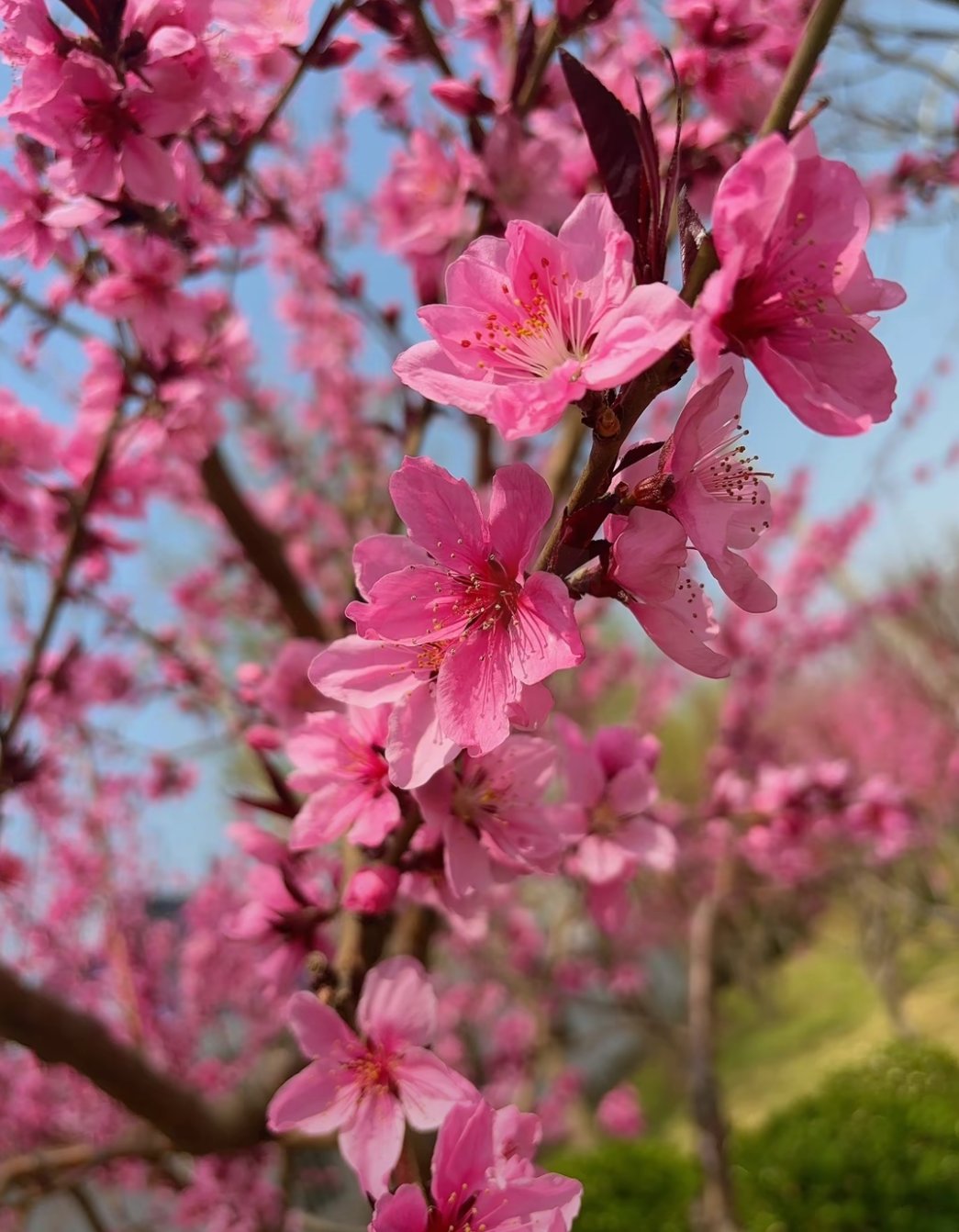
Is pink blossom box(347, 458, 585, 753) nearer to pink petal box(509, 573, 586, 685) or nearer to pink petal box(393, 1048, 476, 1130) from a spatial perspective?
pink petal box(509, 573, 586, 685)

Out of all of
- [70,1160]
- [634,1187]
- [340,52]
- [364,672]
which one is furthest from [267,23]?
[634,1187]

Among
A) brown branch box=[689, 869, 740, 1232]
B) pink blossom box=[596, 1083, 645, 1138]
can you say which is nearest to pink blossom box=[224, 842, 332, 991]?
brown branch box=[689, 869, 740, 1232]

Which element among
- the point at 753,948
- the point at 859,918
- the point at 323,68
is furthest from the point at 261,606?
the point at 753,948

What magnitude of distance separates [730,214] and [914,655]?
7.62m

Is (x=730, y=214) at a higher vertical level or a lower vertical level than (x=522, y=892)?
higher

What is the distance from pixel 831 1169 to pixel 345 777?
4380 mm

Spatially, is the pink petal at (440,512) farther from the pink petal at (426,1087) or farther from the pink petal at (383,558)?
the pink petal at (426,1087)

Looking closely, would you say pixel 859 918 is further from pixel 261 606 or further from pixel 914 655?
pixel 261 606

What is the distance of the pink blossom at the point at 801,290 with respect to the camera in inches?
23.0

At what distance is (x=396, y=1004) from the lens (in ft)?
3.10

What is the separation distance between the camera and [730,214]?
59cm

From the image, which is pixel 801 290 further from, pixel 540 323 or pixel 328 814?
pixel 328 814

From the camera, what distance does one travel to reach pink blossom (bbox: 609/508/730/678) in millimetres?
659

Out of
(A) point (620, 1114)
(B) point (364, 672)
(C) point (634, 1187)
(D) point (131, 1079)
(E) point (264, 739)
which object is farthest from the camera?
(A) point (620, 1114)
